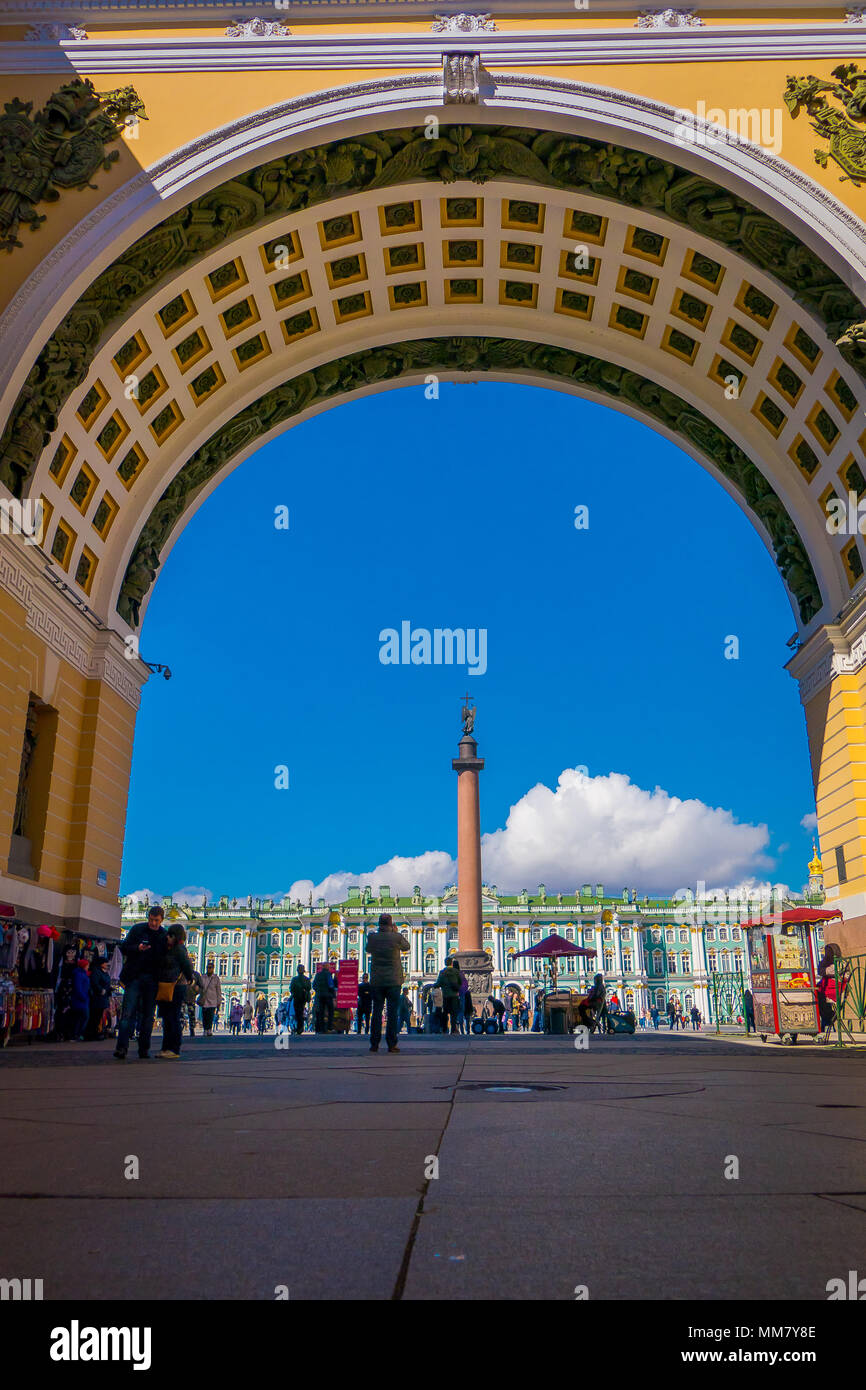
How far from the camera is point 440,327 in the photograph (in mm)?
19531

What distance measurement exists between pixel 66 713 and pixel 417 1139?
1392cm

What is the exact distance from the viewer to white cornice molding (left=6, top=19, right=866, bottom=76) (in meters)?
14.6

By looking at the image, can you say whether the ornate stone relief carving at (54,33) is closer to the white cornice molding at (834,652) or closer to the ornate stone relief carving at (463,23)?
the ornate stone relief carving at (463,23)

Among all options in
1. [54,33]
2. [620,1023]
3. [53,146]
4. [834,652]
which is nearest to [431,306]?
[53,146]

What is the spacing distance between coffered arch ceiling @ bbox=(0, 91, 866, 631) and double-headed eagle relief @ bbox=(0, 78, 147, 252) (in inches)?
50.2

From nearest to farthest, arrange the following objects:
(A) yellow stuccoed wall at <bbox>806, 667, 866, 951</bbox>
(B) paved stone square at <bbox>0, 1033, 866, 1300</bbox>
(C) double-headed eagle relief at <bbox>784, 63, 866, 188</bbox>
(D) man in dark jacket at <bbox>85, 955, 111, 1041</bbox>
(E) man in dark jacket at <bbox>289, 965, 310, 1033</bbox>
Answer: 1. (B) paved stone square at <bbox>0, 1033, 866, 1300</bbox>
2. (C) double-headed eagle relief at <bbox>784, 63, 866, 188</bbox>
3. (D) man in dark jacket at <bbox>85, 955, 111, 1041</bbox>
4. (A) yellow stuccoed wall at <bbox>806, 667, 866, 951</bbox>
5. (E) man in dark jacket at <bbox>289, 965, 310, 1033</bbox>

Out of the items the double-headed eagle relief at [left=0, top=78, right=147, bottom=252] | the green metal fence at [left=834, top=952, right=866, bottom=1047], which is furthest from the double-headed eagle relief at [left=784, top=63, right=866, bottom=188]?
the green metal fence at [left=834, top=952, right=866, bottom=1047]

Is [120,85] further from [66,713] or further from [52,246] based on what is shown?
[66,713]

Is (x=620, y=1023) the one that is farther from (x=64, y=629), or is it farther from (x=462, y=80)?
(x=462, y=80)

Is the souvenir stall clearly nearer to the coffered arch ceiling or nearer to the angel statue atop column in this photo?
the coffered arch ceiling

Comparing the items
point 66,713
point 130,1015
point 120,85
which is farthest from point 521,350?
point 130,1015

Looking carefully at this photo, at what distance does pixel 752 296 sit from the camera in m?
16.1
